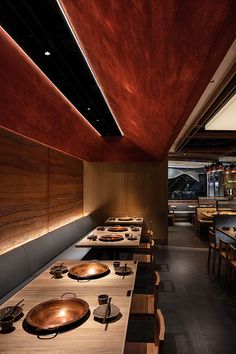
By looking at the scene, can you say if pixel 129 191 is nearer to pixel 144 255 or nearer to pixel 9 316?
pixel 144 255

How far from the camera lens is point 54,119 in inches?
156

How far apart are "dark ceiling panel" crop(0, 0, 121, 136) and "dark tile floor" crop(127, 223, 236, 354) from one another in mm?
2962

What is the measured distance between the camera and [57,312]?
1.71 meters

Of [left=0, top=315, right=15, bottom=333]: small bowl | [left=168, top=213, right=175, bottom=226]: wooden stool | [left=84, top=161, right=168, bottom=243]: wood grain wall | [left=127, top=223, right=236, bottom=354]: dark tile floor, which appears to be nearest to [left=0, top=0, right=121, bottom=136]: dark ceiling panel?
[left=0, top=315, right=15, bottom=333]: small bowl

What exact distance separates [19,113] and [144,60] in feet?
5.98

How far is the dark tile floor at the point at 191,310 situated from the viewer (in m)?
2.68

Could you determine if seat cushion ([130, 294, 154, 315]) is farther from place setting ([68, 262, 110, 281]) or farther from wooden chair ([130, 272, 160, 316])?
place setting ([68, 262, 110, 281])

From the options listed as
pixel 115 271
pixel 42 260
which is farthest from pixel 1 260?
pixel 115 271

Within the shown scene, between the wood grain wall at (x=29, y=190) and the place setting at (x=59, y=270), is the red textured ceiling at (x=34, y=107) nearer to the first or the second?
the wood grain wall at (x=29, y=190)

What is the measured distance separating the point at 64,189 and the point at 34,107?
107 inches

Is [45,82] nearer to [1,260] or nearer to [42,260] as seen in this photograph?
[1,260]

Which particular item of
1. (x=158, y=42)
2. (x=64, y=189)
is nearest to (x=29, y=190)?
(x=64, y=189)

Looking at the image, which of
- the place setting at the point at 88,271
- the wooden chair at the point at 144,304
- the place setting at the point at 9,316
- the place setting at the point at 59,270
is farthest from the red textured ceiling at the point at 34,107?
the wooden chair at the point at 144,304

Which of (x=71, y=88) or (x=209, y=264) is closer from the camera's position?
(x=71, y=88)
